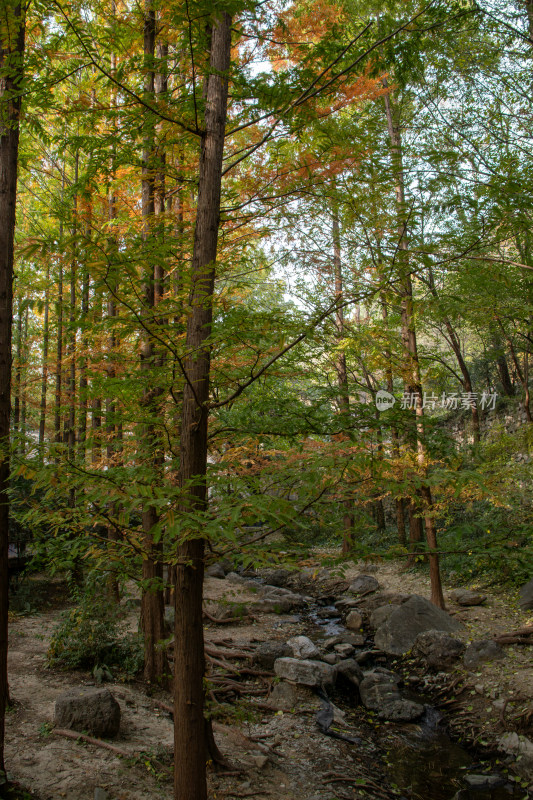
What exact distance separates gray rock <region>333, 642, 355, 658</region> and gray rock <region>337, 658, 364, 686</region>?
1.91 feet

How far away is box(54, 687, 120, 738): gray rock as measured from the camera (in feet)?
16.0

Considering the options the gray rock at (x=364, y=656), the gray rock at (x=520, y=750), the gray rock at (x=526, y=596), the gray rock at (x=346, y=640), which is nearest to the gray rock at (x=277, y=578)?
the gray rock at (x=346, y=640)

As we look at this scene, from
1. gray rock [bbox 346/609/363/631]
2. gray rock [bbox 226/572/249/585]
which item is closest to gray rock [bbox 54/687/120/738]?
gray rock [bbox 346/609/363/631]

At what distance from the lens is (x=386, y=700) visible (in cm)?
690

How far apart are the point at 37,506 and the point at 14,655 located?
5098 mm

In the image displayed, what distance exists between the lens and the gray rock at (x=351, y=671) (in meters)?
7.43

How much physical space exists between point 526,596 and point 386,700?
12.0ft

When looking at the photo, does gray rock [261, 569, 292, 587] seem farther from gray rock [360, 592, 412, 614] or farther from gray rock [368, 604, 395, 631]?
gray rock [368, 604, 395, 631]

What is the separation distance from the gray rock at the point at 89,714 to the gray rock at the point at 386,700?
3639 mm

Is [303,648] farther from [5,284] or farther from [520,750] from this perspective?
[5,284]

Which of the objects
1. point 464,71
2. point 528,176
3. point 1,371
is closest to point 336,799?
point 1,371

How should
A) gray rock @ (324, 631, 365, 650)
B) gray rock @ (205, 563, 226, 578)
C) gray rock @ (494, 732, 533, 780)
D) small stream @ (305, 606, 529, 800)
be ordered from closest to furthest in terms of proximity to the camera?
small stream @ (305, 606, 529, 800) < gray rock @ (494, 732, 533, 780) < gray rock @ (324, 631, 365, 650) < gray rock @ (205, 563, 226, 578)

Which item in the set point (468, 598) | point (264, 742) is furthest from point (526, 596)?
point (264, 742)

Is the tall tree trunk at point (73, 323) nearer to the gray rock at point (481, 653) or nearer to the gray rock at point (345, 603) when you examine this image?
the gray rock at point (481, 653)
